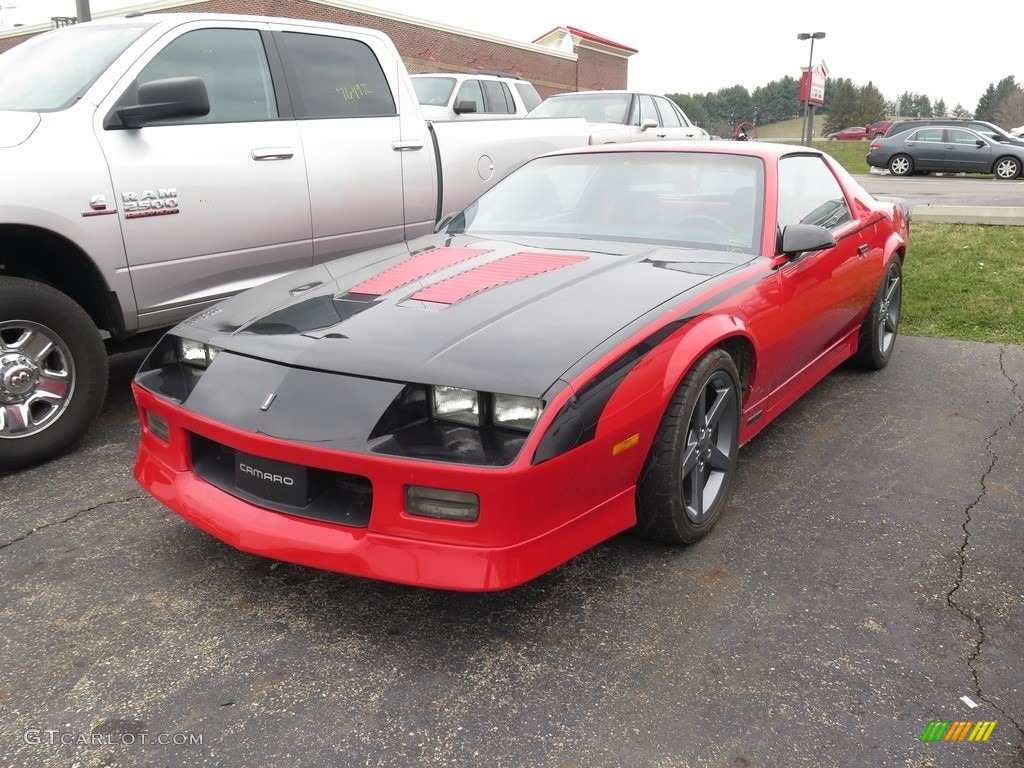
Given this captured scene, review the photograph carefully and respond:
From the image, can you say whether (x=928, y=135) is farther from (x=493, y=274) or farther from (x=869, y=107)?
(x=869, y=107)

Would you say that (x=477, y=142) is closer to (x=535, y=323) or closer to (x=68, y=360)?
(x=68, y=360)

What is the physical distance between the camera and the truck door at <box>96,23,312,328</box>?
151 inches

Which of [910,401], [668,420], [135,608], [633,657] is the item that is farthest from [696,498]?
[910,401]

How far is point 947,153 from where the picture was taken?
21.2 metres

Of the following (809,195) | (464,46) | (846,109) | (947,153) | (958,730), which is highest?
(464,46)

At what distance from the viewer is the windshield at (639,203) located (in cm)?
355

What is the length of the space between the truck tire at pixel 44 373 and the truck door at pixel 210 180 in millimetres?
372

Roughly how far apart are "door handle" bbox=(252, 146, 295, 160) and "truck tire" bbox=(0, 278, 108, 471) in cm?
118

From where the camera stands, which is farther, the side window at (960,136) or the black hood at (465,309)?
the side window at (960,136)

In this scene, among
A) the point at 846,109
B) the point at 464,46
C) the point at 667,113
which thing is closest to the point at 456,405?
the point at 667,113

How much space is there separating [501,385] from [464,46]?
118 ft

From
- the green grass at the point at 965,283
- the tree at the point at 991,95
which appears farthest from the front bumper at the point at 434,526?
the tree at the point at 991,95

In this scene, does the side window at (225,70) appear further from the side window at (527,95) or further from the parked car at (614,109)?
the parked car at (614,109)

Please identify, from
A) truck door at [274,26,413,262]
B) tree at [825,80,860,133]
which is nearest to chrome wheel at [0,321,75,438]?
truck door at [274,26,413,262]
